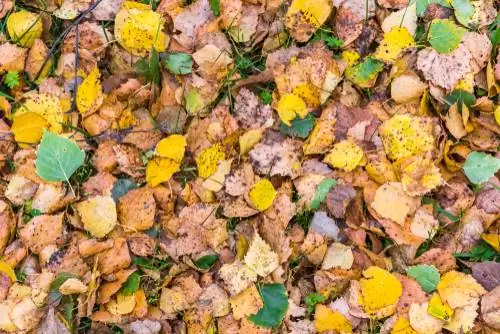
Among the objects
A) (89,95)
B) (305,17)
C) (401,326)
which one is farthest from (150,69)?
(401,326)

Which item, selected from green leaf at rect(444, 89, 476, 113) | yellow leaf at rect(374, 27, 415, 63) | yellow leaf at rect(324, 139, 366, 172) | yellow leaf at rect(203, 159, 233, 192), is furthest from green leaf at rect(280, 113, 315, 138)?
green leaf at rect(444, 89, 476, 113)

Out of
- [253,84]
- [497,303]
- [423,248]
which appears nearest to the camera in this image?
[497,303]

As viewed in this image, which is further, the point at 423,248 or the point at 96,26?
the point at 96,26

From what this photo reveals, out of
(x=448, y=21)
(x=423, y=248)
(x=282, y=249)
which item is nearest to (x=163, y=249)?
(x=282, y=249)

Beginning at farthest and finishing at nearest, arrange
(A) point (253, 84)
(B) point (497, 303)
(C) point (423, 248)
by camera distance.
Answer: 1. (A) point (253, 84)
2. (C) point (423, 248)
3. (B) point (497, 303)

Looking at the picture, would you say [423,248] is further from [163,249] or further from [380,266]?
[163,249]

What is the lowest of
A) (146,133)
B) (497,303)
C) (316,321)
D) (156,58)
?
(316,321)

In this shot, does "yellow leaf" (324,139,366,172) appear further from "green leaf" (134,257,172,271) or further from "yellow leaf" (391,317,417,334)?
"green leaf" (134,257,172,271)

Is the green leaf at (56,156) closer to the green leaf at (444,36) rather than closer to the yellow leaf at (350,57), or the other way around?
the yellow leaf at (350,57)
